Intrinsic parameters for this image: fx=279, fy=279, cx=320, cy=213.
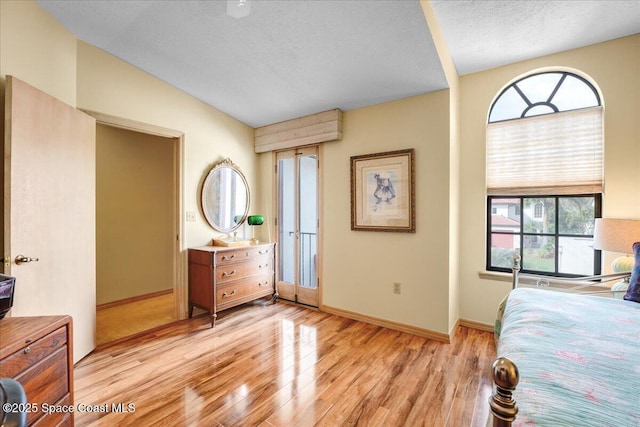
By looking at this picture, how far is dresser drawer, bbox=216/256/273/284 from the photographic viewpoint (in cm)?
311

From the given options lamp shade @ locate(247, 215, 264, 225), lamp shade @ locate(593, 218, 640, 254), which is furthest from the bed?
lamp shade @ locate(247, 215, 264, 225)

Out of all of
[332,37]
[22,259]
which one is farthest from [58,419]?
[332,37]

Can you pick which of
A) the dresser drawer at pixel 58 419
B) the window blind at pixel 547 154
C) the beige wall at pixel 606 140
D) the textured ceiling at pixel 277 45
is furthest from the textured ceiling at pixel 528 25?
the dresser drawer at pixel 58 419

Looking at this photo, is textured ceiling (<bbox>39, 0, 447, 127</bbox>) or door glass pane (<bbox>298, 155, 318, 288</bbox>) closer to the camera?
textured ceiling (<bbox>39, 0, 447, 127</bbox>)

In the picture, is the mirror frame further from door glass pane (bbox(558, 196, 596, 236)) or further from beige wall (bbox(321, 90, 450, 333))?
Result: door glass pane (bbox(558, 196, 596, 236))

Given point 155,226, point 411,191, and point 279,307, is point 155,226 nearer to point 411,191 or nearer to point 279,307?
point 279,307

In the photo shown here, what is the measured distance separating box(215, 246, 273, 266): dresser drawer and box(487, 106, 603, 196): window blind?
2715 millimetres

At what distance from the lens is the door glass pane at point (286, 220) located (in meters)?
3.84

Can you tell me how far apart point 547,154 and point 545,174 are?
20cm

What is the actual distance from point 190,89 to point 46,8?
1250 millimetres

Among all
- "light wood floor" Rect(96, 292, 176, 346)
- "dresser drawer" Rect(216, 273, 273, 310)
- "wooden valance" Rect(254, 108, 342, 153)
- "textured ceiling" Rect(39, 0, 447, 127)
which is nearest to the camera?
"textured ceiling" Rect(39, 0, 447, 127)

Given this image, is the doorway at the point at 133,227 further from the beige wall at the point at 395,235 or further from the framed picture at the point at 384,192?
the framed picture at the point at 384,192

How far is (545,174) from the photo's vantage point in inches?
108

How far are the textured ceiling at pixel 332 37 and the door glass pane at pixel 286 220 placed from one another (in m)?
1.12
